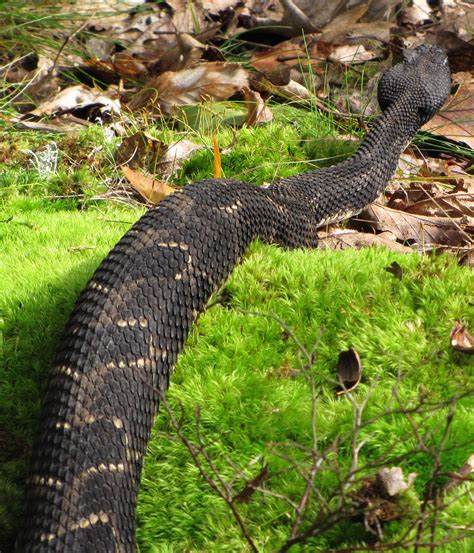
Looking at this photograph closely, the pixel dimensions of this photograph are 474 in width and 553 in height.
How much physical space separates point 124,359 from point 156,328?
227 mm

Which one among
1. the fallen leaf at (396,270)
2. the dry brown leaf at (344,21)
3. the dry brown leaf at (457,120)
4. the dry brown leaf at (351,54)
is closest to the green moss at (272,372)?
the fallen leaf at (396,270)

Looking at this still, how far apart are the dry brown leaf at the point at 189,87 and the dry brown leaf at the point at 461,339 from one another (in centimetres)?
422

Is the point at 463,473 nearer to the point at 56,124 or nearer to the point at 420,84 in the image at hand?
the point at 420,84

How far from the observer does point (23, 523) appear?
9.82ft

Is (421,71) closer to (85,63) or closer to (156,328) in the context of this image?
(85,63)

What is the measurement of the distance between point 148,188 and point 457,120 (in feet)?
9.80

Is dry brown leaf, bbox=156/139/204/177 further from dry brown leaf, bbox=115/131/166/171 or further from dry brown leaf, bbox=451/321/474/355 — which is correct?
dry brown leaf, bbox=451/321/474/355

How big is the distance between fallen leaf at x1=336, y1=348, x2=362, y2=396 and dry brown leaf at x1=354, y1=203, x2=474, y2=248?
203cm

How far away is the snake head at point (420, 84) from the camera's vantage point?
659cm

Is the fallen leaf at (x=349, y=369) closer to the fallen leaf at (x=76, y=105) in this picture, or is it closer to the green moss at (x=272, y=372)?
the green moss at (x=272, y=372)

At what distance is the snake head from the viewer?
259 inches

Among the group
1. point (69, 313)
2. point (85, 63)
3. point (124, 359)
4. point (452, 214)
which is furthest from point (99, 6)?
point (124, 359)

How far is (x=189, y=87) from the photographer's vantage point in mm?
7215

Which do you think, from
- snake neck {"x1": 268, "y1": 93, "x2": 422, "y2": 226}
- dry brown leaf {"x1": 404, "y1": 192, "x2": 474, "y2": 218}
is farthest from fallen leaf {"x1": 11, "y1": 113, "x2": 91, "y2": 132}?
dry brown leaf {"x1": 404, "y1": 192, "x2": 474, "y2": 218}
